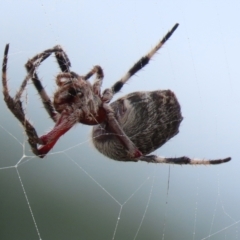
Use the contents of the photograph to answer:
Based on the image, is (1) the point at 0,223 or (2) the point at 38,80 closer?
(2) the point at 38,80

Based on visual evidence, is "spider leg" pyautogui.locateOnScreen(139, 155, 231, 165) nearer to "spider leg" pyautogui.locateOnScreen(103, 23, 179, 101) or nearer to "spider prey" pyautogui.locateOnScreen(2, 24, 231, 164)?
"spider prey" pyautogui.locateOnScreen(2, 24, 231, 164)

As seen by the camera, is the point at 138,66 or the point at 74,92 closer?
the point at 74,92

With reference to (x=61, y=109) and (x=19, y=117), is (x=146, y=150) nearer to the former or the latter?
(x=61, y=109)

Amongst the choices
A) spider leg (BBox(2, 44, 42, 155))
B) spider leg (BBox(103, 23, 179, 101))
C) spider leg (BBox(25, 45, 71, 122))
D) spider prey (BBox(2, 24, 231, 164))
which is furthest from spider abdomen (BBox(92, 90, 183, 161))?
spider leg (BBox(2, 44, 42, 155))

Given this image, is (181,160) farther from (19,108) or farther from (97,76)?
(19,108)

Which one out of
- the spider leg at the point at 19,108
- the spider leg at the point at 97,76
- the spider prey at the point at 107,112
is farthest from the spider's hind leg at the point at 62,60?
the spider leg at the point at 19,108

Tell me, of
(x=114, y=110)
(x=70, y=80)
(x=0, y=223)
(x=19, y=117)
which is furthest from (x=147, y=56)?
(x=0, y=223)

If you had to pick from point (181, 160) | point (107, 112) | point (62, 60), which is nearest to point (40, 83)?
point (62, 60)
